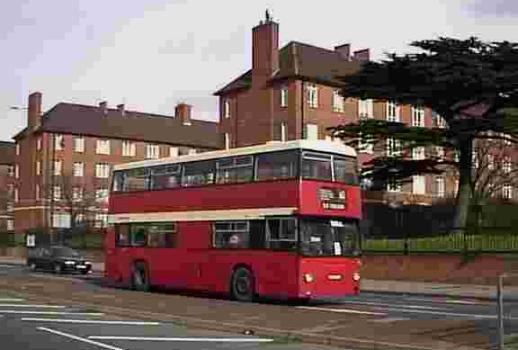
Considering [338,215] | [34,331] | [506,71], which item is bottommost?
[34,331]

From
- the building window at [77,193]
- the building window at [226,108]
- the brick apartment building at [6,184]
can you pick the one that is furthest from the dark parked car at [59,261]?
the brick apartment building at [6,184]

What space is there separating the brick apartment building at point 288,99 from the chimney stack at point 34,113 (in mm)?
30971

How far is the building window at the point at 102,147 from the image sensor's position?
107438mm

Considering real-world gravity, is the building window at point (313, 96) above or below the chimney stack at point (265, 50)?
below

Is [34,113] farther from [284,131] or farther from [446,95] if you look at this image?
[446,95]

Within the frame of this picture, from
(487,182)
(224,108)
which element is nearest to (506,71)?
(487,182)

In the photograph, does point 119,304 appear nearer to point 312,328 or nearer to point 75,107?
point 312,328

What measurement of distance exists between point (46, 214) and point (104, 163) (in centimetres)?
1374

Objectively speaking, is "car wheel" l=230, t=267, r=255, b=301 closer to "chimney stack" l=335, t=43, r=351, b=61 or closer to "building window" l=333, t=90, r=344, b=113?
"building window" l=333, t=90, r=344, b=113

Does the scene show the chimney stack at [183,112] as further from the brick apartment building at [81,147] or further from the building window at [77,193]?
the building window at [77,193]

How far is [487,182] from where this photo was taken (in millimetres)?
60375

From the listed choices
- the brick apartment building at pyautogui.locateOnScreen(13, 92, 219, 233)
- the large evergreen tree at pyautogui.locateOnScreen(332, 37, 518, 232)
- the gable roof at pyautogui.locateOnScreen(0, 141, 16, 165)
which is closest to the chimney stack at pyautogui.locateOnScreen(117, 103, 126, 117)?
the brick apartment building at pyautogui.locateOnScreen(13, 92, 219, 233)

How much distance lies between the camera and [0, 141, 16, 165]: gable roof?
142500 mm

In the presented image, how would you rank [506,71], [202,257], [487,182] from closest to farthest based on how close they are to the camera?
[202,257] < [506,71] < [487,182]
